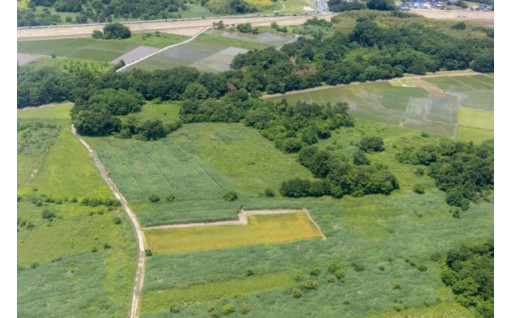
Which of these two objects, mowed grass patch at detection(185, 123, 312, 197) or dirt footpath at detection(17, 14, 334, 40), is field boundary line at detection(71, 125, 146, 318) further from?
dirt footpath at detection(17, 14, 334, 40)

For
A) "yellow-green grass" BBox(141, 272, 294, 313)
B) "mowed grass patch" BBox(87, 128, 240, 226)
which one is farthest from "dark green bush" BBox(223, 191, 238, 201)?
"yellow-green grass" BBox(141, 272, 294, 313)

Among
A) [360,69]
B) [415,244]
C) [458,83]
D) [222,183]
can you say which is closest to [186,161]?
[222,183]

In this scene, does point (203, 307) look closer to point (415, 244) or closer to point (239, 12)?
point (415, 244)

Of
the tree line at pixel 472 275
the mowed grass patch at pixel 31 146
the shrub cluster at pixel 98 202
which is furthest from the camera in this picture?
the mowed grass patch at pixel 31 146

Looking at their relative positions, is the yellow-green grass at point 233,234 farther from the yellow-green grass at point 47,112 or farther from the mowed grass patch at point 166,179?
the yellow-green grass at point 47,112

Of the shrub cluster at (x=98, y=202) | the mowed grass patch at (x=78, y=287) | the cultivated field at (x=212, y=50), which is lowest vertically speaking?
the mowed grass patch at (x=78, y=287)

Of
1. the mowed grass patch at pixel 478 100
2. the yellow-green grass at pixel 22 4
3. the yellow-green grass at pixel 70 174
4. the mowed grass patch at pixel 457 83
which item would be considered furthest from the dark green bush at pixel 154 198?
the yellow-green grass at pixel 22 4

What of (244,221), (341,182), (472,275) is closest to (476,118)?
(341,182)
